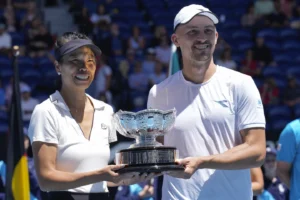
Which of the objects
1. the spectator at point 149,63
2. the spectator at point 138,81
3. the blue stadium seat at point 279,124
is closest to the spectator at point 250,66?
the blue stadium seat at point 279,124

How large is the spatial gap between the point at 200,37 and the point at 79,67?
2.15ft

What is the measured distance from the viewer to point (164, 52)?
52.7ft

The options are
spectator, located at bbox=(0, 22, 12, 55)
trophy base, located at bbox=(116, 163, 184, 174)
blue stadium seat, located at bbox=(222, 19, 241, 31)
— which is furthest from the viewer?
blue stadium seat, located at bbox=(222, 19, 241, 31)

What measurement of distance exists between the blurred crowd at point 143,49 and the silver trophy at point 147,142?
8694 millimetres

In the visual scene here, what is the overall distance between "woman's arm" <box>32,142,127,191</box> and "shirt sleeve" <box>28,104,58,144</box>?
31 millimetres

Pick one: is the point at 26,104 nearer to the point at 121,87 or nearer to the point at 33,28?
the point at 121,87

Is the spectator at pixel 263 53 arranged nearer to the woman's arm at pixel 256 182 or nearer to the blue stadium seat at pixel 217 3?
the blue stadium seat at pixel 217 3

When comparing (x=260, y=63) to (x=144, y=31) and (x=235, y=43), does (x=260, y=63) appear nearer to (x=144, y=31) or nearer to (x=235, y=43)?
(x=235, y=43)

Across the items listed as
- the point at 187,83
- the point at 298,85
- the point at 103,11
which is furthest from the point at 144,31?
the point at 187,83

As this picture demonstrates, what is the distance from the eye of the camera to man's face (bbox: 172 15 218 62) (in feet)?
14.3

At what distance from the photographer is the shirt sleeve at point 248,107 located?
4348mm

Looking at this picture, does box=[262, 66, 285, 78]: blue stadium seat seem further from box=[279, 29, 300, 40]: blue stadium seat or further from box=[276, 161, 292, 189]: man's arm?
box=[276, 161, 292, 189]: man's arm

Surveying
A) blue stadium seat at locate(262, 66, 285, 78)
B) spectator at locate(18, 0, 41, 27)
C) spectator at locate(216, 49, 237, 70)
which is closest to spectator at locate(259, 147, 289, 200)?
spectator at locate(216, 49, 237, 70)

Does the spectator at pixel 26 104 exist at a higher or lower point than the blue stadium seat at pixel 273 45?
lower
